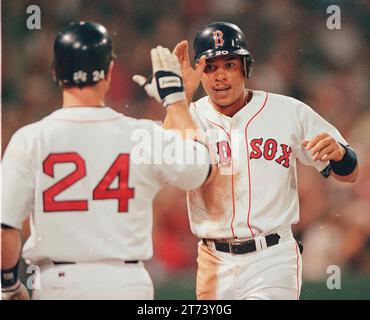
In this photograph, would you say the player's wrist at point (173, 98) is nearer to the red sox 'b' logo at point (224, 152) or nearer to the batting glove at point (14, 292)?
the red sox 'b' logo at point (224, 152)

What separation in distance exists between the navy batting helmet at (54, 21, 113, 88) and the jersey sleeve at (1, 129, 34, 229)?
0.26 m

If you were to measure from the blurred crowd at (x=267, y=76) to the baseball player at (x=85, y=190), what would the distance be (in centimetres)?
120

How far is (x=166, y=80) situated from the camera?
9.21ft

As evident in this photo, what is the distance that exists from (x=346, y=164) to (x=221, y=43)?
2.27 ft

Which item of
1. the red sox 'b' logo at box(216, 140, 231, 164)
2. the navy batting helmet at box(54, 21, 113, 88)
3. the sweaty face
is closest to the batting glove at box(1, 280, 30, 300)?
the navy batting helmet at box(54, 21, 113, 88)

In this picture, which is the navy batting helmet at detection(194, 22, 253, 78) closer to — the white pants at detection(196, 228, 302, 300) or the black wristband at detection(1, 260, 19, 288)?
the white pants at detection(196, 228, 302, 300)

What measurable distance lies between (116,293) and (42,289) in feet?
0.84

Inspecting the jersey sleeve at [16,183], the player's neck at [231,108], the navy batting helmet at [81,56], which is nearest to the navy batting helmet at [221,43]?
the player's neck at [231,108]

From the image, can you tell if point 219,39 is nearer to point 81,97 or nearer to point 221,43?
point 221,43

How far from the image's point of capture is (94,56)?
269 centimetres

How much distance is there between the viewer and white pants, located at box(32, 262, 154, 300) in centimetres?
265
